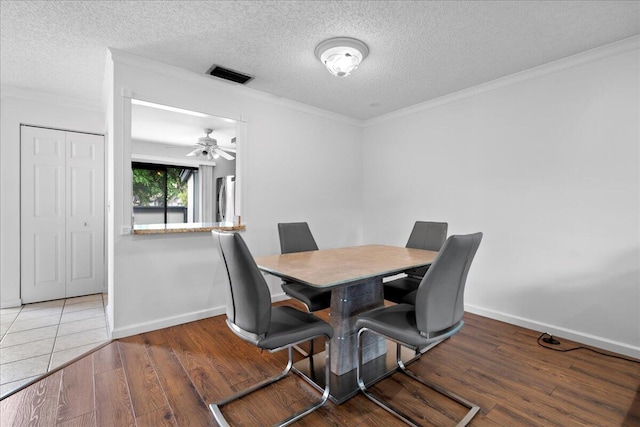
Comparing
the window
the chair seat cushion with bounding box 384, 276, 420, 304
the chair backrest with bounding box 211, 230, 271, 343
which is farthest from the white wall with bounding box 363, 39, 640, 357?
the window

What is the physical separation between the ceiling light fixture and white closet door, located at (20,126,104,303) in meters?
3.17

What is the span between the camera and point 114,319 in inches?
100

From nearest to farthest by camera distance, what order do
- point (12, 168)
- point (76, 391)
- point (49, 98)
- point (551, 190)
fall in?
point (76, 391)
point (551, 190)
point (12, 168)
point (49, 98)


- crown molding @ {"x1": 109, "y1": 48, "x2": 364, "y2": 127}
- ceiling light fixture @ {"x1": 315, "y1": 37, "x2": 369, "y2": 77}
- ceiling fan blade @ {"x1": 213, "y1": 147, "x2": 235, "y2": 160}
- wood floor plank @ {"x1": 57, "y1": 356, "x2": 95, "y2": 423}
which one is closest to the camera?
wood floor plank @ {"x1": 57, "y1": 356, "x2": 95, "y2": 423}

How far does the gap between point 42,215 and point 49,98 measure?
1.35m

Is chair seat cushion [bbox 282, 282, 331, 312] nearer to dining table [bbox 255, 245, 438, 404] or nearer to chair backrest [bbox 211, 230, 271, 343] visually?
dining table [bbox 255, 245, 438, 404]

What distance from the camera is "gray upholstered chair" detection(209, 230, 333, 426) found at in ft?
4.72

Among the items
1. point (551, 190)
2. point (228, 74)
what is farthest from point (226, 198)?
point (551, 190)

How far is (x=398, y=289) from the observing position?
8.05ft

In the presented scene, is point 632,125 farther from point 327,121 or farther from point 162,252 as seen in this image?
point 162,252

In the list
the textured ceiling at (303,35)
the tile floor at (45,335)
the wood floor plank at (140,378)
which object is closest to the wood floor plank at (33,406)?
the tile floor at (45,335)

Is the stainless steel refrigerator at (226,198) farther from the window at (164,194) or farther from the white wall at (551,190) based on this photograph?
the white wall at (551,190)

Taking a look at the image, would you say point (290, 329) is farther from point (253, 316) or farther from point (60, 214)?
point (60, 214)

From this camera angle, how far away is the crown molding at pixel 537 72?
234cm
